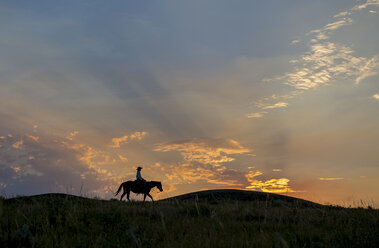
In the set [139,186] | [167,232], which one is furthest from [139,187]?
[167,232]

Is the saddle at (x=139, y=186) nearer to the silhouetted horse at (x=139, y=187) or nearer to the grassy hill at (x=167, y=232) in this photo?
the silhouetted horse at (x=139, y=187)

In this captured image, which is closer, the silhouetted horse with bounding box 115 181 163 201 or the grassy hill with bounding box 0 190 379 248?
the grassy hill with bounding box 0 190 379 248

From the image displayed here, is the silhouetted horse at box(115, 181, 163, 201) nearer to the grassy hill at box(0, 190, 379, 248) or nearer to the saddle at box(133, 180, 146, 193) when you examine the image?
the saddle at box(133, 180, 146, 193)

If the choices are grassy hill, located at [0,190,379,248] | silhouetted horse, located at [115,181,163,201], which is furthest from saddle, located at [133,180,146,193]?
grassy hill, located at [0,190,379,248]

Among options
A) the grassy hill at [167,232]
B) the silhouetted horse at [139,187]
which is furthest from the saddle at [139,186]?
the grassy hill at [167,232]

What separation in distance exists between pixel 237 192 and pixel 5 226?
23.7m

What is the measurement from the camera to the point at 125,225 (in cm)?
664

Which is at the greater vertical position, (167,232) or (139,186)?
(139,186)

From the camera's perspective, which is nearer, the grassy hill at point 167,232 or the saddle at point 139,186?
the grassy hill at point 167,232

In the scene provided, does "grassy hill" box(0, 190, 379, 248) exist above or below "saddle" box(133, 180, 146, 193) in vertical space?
below

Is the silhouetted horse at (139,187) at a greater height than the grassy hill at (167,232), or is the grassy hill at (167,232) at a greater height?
the silhouetted horse at (139,187)

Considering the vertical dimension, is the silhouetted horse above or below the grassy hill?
above

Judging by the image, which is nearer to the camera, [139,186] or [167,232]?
[167,232]

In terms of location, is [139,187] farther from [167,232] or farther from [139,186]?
[167,232]
